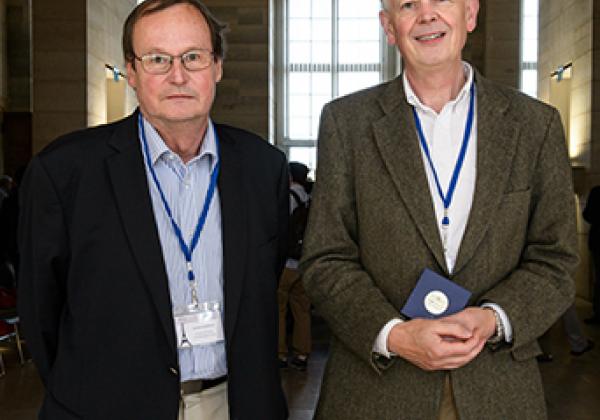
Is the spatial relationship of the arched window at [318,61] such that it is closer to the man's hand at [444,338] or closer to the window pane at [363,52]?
the window pane at [363,52]

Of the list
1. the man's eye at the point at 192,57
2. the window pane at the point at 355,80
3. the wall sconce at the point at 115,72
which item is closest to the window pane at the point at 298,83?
the window pane at the point at 355,80

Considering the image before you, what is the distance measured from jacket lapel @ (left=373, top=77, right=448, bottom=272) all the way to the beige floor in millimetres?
4095

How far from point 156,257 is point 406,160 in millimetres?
771

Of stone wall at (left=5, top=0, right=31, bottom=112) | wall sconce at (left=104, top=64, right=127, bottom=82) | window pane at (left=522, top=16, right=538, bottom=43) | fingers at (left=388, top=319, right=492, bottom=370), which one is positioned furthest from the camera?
window pane at (left=522, top=16, right=538, bottom=43)

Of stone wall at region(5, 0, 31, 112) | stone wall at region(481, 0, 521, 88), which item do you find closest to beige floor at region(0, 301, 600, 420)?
stone wall at region(481, 0, 521, 88)

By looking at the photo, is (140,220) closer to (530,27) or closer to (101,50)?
(101,50)

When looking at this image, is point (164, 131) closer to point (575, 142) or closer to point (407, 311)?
point (407, 311)

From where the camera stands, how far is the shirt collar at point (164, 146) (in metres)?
2.25

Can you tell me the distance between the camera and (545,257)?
6.62ft

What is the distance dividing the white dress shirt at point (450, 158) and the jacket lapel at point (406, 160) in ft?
0.10

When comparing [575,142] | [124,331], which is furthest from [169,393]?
[575,142]

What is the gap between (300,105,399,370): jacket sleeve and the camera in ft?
6.46

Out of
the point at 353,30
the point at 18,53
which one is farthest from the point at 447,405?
the point at 353,30

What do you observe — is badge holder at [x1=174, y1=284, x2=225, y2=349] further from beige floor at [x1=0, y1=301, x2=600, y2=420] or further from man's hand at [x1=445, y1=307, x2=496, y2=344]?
beige floor at [x1=0, y1=301, x2=600, y2=420]
